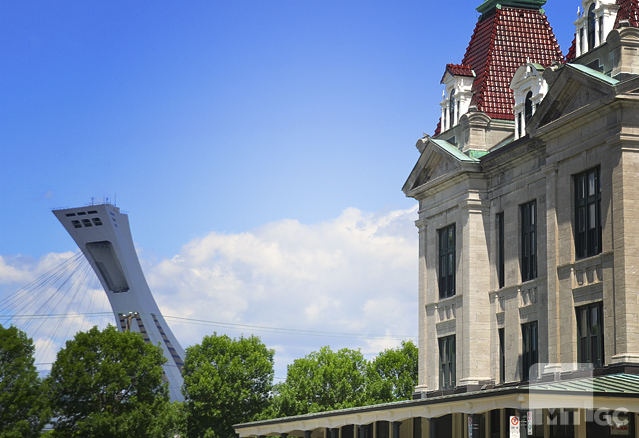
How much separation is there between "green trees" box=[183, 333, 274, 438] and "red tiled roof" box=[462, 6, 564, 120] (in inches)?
1607

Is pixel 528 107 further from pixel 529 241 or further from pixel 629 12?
pixel 629 12

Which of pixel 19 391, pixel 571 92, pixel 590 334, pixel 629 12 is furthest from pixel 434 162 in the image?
pixel 19 391

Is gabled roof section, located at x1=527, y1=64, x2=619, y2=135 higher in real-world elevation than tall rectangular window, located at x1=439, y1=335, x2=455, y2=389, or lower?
higher

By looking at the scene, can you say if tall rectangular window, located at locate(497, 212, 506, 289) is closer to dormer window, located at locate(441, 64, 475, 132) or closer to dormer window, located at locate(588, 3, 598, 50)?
dormer window, located at locate(441, 64, 475, 132)

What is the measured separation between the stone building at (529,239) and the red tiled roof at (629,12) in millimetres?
60

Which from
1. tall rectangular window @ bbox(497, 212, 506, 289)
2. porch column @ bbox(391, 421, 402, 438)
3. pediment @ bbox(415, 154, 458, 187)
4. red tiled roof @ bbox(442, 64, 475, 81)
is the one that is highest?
red tiled roof @ bbox(442, 64, 475, 81)

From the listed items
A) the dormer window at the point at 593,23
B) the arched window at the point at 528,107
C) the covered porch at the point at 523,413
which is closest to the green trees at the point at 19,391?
the covered porch at the point at 523,413

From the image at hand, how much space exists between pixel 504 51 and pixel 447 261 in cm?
1223

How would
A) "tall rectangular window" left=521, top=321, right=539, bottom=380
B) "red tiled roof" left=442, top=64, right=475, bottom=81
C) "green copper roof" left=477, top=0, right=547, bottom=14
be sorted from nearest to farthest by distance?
"tall rectangular window" left=521, top=321, right=539, bottom=380, "red tiled roof" left=442, top=64, right=475, bottom=81, "green copper roof" left=477, top=0, right=547, bottom=14

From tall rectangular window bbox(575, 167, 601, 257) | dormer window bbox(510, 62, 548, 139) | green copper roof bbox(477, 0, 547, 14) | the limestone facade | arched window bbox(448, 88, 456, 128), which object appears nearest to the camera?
the limestone facade

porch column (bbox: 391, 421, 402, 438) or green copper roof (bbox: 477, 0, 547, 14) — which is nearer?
porch column (bbox: 391, 421, 402, 438)

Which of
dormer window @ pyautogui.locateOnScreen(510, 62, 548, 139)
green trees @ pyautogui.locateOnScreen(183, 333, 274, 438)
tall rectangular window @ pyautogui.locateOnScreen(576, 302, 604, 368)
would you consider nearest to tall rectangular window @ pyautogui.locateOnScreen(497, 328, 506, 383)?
tall rectangular window @ pyautogui.locateOnScreen(576, 302, 604, 368)

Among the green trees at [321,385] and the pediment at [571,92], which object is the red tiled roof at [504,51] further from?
the green trees at [321,385]

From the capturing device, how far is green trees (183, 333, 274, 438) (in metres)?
86.9
